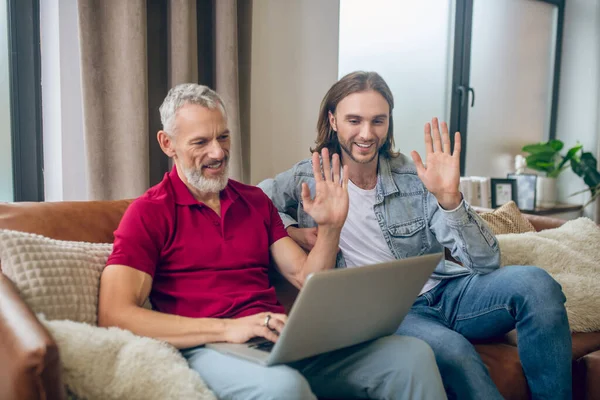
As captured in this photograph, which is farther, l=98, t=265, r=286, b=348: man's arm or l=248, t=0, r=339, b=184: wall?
l=248, t=0, r=339, b=184: wall

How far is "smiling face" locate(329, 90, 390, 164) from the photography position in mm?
Result: 1716

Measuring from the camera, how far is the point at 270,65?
2.51 m

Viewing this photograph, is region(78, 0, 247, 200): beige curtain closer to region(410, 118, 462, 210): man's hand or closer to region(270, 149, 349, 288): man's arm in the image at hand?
region(270, 149, 349, 288): man's arm

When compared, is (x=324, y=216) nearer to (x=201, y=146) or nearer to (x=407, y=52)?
(x=201, y=146)

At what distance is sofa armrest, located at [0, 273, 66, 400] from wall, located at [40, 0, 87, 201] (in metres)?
1.09

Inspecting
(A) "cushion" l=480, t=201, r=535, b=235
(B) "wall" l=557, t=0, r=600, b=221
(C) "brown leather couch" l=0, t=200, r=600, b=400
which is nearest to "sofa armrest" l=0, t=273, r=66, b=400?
(C) "brown leather couch" l=0, t=200, r=600, b=400

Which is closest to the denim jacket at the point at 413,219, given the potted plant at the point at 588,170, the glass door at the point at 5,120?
the glass door at the point at 5,120

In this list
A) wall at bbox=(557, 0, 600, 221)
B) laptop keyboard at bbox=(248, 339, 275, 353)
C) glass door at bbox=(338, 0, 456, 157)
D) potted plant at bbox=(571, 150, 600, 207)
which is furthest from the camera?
wall at bbox=(557, 0, 600, 221)

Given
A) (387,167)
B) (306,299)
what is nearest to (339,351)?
(306,299)

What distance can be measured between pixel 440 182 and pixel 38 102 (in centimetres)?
145

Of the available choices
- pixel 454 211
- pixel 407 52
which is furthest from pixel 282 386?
pixel 407 52

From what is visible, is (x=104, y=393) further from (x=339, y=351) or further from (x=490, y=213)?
(x=490, y=213)

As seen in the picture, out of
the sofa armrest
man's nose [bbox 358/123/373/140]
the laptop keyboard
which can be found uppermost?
man's nose [bbox 358/123/373/140]

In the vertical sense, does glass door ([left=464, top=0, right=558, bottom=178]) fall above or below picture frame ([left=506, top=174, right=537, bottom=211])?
above
